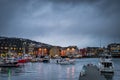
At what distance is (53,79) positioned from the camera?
60.5 m

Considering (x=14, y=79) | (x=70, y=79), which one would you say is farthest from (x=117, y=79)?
(x=14, y=79)

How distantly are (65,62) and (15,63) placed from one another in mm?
35620

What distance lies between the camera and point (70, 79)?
59781 millimetres

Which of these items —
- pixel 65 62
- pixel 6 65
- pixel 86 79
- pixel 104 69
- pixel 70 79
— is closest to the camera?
pixel 86 79

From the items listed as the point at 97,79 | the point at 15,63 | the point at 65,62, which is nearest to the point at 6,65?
the point at 15,63

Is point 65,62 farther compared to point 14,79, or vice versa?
point 65,62

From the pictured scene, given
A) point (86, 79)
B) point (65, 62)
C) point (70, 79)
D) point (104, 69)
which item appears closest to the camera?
point (86, 79)

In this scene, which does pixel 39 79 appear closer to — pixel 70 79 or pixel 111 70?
pixel 70 79

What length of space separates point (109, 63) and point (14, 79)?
A: 23.5 m

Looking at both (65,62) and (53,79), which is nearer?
(53,79)

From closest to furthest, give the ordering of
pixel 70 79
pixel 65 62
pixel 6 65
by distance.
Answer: pixel 70 79
pixel 6 65
pixel 65 62

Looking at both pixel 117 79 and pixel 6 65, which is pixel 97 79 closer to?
pixel 117 79

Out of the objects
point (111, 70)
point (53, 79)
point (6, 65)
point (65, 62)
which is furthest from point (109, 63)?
point (65, 62)

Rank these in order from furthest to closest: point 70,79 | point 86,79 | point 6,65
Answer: point 6,65 → point 70,79 → point 86,79
